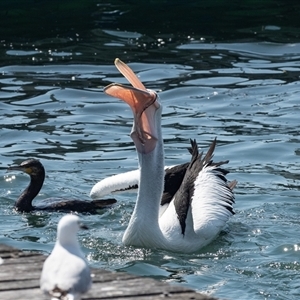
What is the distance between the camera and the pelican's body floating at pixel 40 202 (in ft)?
27.7

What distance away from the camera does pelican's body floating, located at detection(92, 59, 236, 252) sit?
7.12 m

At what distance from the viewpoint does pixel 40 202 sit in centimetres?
880

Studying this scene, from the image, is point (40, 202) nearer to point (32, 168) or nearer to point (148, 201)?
point (32, 168)

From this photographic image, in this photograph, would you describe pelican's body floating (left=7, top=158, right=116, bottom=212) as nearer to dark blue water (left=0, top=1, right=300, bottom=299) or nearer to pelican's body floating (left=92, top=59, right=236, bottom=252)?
dark blue water (left=0, top=1, right=300, bottom=299)

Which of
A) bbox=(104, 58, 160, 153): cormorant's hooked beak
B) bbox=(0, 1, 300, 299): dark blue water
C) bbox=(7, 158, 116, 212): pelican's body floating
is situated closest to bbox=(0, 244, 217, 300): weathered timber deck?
bbox=(0, 1, 300, 299): dark blue water

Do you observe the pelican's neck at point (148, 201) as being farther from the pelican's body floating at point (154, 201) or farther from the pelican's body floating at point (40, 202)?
the pelican's body floating at point (40, 202)

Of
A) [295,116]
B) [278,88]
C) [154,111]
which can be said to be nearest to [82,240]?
[154,111]

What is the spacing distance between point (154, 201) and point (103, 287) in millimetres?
2615

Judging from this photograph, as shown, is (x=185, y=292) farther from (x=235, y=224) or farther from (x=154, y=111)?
(x=235, y=224)

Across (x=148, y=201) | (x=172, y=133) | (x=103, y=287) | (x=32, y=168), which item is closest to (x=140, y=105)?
(x=148, y=201)

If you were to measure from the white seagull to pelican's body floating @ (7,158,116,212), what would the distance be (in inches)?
157

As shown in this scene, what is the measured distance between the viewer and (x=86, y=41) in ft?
54.2

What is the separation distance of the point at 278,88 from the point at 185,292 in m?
9.04

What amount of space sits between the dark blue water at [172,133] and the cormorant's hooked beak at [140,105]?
827 millimetres
